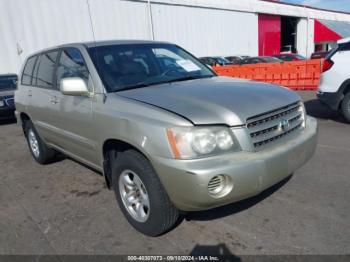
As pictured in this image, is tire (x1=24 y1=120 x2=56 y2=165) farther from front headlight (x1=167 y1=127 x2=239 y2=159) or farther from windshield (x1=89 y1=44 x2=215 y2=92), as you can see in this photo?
front headlight (x1=167 y1=127 x2=239 y2=159)

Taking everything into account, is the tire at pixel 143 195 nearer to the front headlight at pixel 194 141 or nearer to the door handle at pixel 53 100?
the front headlight at pixel 194 141

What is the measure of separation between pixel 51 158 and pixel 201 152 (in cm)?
357

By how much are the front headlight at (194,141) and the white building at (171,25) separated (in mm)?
17465

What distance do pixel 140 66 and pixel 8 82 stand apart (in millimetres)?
9498

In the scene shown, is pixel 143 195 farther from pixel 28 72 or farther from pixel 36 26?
pixel 36 26

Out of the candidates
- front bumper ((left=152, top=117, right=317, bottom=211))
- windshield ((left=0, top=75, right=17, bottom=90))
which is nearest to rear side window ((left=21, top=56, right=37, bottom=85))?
front bumper ((left=152, top=117, right=317, bottom=211))

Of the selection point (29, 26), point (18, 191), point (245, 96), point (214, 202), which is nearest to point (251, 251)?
point (214, 202)

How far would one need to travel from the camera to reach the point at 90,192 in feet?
13.2

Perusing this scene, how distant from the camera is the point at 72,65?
370 centimetres

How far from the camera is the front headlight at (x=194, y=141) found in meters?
2.38

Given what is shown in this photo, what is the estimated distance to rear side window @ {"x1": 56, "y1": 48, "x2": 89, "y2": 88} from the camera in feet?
11.3

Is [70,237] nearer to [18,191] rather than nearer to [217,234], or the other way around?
[217,234]

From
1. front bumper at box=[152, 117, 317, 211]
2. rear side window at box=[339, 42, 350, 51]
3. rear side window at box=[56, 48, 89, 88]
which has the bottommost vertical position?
front bumper at box=[152, 117, 317, 211]

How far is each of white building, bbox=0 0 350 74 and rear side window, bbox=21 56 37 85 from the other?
13.7 meters
